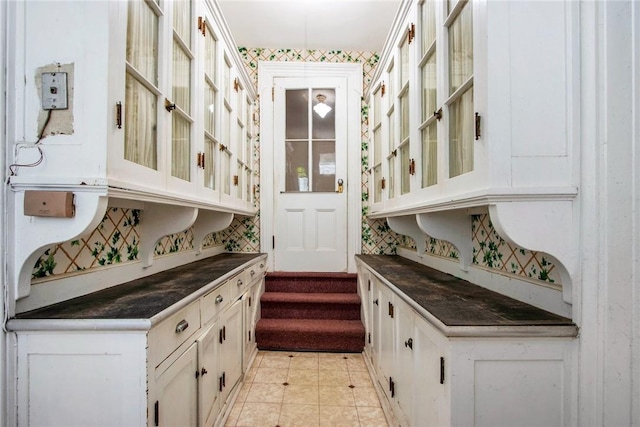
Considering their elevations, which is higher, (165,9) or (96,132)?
(165,9)

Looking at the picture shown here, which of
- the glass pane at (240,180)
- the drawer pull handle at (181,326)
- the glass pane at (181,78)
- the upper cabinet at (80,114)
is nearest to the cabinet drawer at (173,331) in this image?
the drawer pull handle at (181,326)

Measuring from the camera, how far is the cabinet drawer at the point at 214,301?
5.10 feet

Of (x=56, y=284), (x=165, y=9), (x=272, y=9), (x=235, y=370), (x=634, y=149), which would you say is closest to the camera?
(x=634, y=149)

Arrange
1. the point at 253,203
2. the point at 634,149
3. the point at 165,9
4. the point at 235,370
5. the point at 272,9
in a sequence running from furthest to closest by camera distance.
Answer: the point at 253,203 → the point at 272,9 → the point at 235,370 → the point at 165,9 → the point at 634,149

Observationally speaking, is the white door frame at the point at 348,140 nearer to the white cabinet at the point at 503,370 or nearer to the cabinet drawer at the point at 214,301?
the cabinet drawer at the point at 214,301

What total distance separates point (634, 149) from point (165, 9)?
72.5 inches

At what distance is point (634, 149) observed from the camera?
3.24ft

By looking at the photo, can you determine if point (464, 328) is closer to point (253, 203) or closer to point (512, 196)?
point (512, 196)

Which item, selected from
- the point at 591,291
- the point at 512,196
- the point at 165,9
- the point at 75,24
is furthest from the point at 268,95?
the point at 591,291

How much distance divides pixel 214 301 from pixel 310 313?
1534mm

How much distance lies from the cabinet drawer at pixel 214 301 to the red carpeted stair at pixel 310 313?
1049mm

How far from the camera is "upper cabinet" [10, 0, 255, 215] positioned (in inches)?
40.4

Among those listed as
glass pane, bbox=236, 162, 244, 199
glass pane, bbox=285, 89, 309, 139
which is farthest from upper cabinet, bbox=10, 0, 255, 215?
glass pane, bbox=285, 89, 309, 139

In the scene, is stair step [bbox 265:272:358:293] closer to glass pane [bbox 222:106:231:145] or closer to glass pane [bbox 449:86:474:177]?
glass pane [bbox 222:106:231:145]
